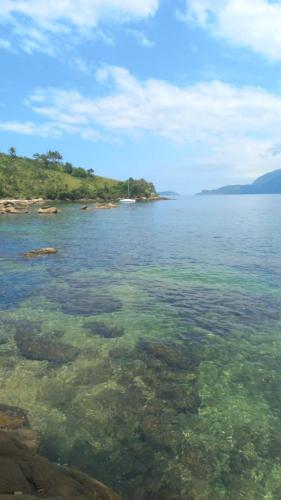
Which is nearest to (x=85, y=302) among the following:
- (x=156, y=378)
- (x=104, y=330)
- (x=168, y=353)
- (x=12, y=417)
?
(x=104, y=330)

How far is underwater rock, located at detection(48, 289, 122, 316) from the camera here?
26656 mm

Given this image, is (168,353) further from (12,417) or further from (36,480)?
(36,480)

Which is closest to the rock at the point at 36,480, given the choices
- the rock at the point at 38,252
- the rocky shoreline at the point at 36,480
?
the rocky shoreline at the point at 36,480

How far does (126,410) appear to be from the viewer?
1452cm

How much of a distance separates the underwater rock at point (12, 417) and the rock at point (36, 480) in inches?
168

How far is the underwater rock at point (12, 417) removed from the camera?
13352 mm

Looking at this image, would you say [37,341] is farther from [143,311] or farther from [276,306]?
[276,306]

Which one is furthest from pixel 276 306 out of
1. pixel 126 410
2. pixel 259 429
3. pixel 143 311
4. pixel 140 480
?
pixel 140 480

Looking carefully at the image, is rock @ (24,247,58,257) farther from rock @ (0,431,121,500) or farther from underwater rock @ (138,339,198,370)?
rock @ (0,431,121,500)

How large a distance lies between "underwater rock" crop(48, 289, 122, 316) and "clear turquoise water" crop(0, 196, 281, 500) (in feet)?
0.30

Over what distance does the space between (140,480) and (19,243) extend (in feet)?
185

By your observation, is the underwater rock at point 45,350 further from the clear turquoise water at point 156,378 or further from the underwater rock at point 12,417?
the underwater rock at point 12,417

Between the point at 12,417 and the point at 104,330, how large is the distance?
957cm

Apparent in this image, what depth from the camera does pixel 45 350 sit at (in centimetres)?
1973
